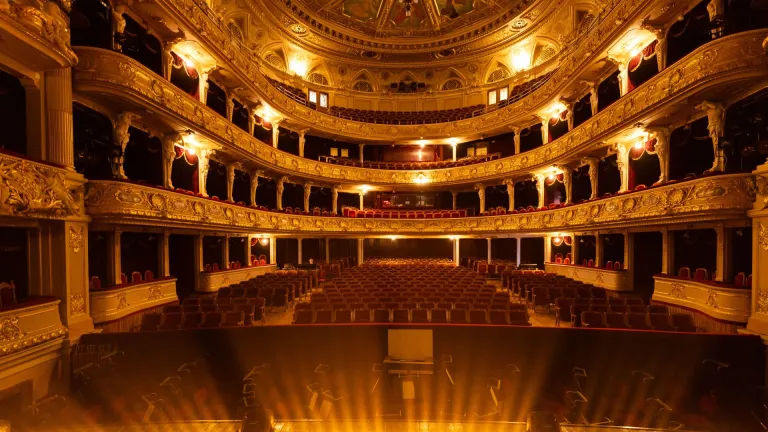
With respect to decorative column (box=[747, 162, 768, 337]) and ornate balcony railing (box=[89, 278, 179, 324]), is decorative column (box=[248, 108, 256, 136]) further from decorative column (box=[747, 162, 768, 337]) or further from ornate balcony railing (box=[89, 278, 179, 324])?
decorative column (box=[747, 162, 768, 337])

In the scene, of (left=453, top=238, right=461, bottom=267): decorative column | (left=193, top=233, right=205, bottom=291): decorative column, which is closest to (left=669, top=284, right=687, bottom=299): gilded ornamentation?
(left=453, top=238, right=461, bottom=267): decorative column

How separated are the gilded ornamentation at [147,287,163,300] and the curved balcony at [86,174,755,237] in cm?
202

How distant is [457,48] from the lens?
2433cm

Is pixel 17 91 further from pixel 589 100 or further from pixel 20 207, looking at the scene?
pixel 589 100

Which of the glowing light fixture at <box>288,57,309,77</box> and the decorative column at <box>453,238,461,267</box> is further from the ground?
the glowing light fixture at <box>288,57,309,77</box>

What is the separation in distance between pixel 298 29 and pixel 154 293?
1791 centimetres

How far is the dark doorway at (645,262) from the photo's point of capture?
501 inches

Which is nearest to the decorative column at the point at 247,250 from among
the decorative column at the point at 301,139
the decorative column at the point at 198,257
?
the decorative column at the point at 198,257

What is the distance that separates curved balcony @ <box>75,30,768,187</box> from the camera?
7766 mm

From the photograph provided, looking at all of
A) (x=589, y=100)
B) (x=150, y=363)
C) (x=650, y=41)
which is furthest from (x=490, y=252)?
(x=150, y=363)

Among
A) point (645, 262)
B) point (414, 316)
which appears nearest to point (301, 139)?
point (414, 316)

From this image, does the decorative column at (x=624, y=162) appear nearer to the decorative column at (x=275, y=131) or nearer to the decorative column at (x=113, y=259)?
the decorative column at (x=275, y=131)

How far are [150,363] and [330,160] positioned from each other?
18.8m

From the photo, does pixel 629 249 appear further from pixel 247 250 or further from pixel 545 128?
pixel 247 250
